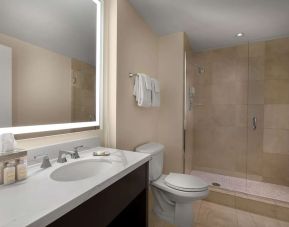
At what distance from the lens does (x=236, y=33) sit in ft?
7.52

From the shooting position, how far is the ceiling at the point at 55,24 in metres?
0.93

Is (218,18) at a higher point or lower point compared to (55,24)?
higher

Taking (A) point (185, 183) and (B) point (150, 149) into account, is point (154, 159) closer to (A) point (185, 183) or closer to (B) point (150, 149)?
(B) point (150, 149)

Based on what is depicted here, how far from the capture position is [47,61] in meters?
1.10

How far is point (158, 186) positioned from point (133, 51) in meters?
1.36

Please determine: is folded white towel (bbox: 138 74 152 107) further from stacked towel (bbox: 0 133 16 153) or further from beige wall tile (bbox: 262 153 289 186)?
beige wall tile (bbox: 262 153 289 186)

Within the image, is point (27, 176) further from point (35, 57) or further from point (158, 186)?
point (158, 186)

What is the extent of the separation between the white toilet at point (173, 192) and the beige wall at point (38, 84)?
2.81ft

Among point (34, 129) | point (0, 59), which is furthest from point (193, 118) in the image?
point (0, 59)

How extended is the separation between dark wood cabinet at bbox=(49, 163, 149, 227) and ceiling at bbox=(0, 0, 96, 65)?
0.94 metres

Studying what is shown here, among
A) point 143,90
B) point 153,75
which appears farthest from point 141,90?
point 153,75

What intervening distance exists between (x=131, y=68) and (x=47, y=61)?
80cm

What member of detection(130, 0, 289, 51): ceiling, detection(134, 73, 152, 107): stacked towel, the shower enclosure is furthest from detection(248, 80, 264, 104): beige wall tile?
detection(134, 73, 152, 107): stacked towel

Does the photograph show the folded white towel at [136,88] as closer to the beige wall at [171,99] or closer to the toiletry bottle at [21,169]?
the beige wall at [171,99]
